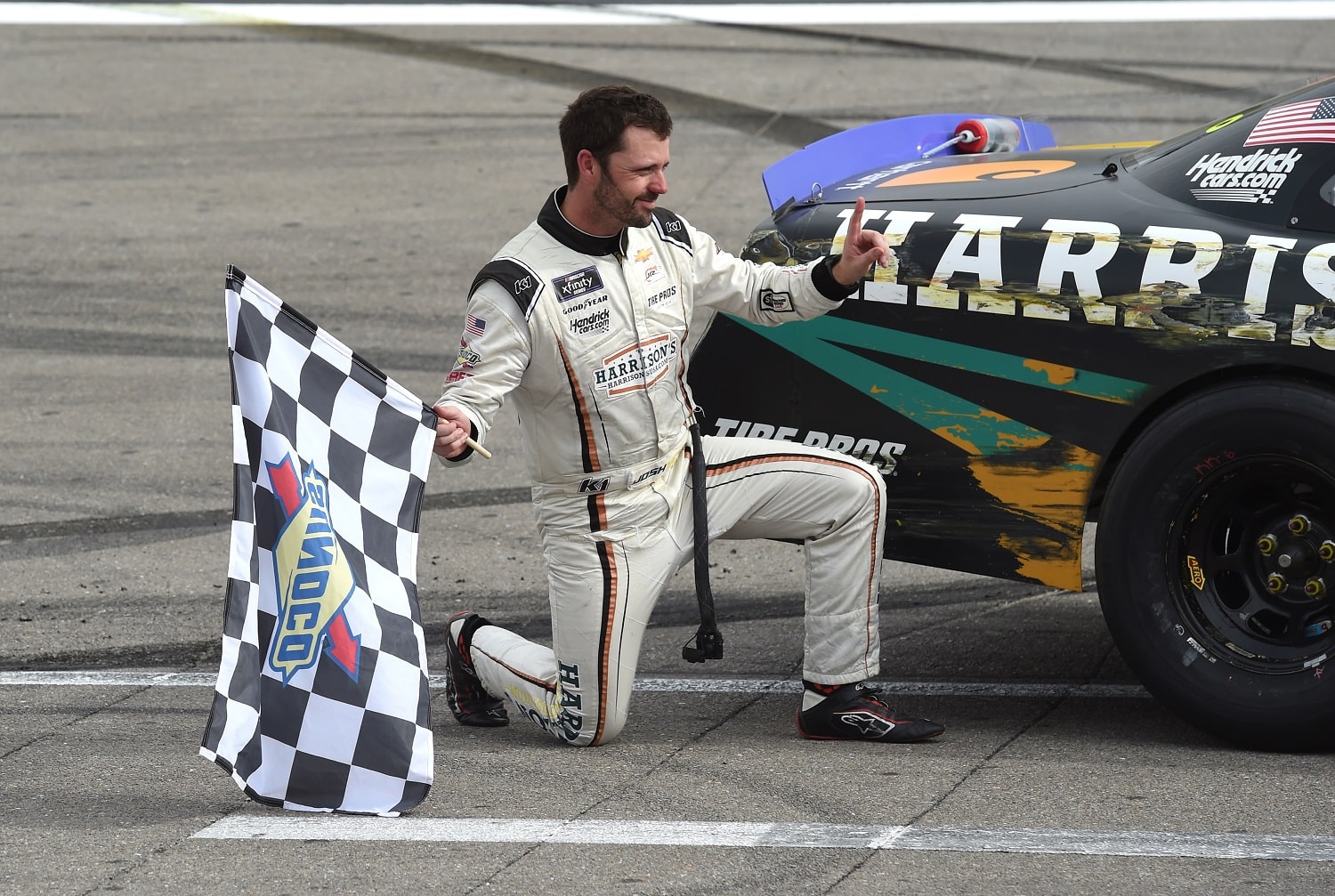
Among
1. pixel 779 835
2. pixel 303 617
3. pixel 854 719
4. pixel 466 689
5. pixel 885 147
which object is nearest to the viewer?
pixel 779 835

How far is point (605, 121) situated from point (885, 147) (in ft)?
3.75

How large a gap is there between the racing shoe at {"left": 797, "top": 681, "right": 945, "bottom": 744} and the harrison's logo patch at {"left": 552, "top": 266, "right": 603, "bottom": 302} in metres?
1.06

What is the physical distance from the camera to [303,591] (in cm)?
378

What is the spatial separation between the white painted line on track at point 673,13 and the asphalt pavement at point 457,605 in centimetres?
177

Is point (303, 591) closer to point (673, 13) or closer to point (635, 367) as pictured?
point (635, 367)

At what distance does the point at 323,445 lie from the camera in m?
3.84

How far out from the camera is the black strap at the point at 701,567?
4.17 meters

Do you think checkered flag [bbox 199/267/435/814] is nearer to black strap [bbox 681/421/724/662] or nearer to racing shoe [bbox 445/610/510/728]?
racing shoe [bbox 445/610/510/728]

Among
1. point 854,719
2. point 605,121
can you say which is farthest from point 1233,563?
point 605,121

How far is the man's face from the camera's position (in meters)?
4.07

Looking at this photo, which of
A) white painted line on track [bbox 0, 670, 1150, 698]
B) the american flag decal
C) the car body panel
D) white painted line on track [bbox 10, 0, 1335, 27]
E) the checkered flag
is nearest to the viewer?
the checkered flag

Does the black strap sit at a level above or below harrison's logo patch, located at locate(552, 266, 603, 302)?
below

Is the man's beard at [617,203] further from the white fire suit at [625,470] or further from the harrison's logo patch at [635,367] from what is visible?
the harrison's logo patch at [635,367]

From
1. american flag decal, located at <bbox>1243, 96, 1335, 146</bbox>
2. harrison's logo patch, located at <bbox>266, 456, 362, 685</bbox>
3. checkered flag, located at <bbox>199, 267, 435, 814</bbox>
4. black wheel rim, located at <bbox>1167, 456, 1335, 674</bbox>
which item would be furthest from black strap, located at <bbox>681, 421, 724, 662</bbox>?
american flag decal, located at <bbox>1243, 96, 1335, 146</bbox>
